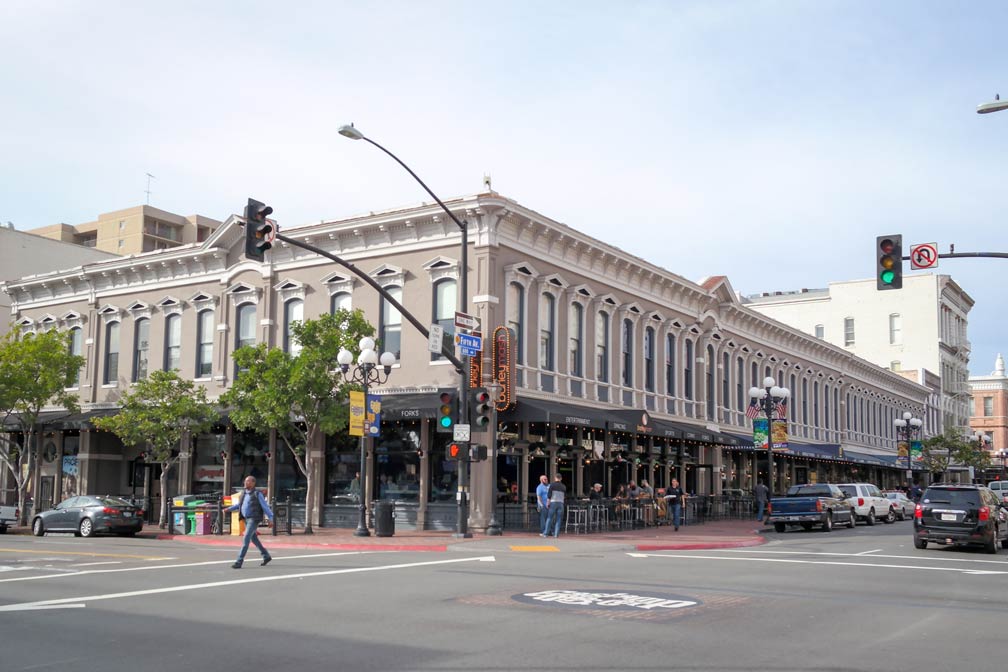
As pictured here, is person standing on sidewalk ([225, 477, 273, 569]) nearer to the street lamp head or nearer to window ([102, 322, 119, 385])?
the street lamp head

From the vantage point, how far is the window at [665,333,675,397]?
38750 millimetres

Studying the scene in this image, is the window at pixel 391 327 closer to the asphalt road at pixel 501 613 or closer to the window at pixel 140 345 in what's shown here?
the asphalt road at pixel 501 613

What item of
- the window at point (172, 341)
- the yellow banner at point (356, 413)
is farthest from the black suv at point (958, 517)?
the window at point (172, 341)

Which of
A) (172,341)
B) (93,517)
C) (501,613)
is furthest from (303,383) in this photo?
(501,613)

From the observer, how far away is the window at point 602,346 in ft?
112

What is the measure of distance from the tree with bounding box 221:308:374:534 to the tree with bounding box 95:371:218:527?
278 cm

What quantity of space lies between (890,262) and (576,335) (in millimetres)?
14469

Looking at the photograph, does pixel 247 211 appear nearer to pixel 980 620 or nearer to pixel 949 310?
pixel 980 620

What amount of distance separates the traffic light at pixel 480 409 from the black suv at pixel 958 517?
10339 mm

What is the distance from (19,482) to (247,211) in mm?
22038

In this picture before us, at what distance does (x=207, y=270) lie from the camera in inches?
1414

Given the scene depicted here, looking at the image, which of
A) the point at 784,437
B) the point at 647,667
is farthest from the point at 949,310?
the point at 647,667

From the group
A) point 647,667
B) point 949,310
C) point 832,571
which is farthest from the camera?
point 949,310

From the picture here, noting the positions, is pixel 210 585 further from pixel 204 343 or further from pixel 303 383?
pixel 204 343
